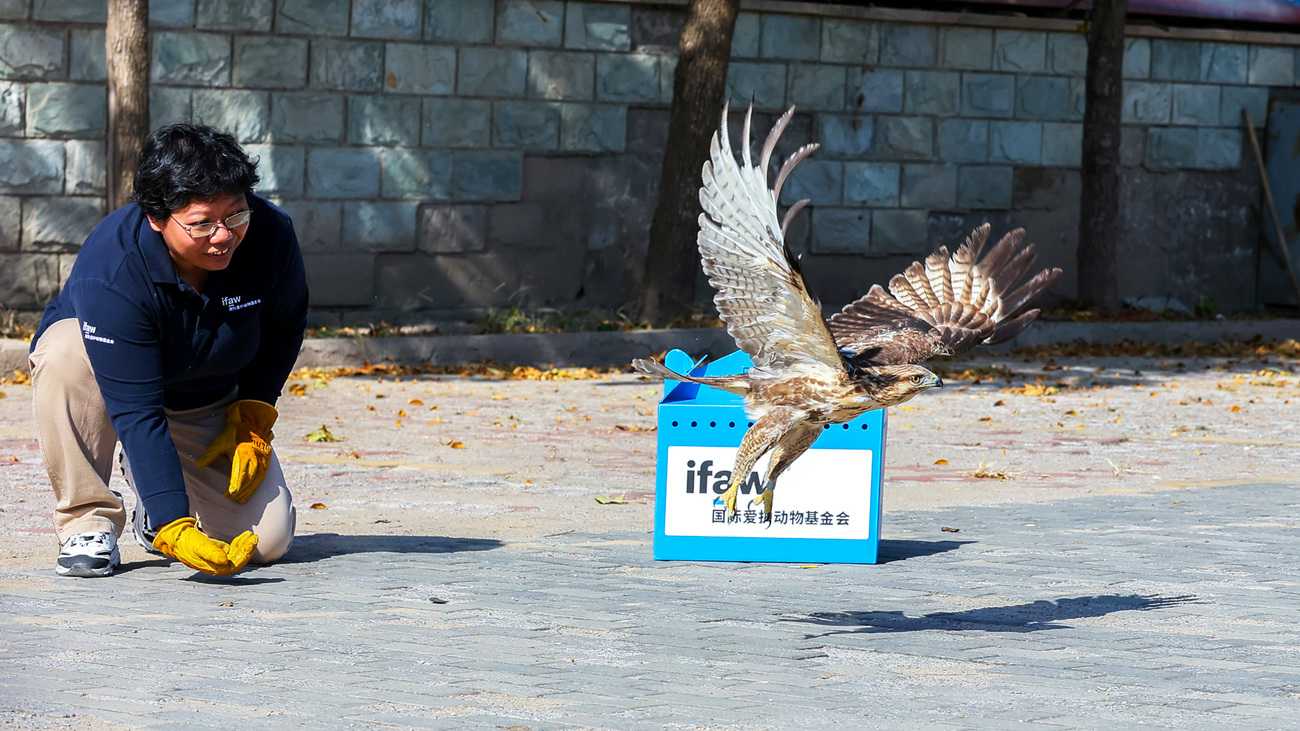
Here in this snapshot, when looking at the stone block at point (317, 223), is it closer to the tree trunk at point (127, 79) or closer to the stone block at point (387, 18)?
the stone block at point (387, 18)

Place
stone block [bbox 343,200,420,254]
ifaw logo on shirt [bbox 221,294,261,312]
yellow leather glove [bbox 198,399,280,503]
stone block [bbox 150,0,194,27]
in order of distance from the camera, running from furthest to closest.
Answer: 1. stone block [bbox 343,200,420,254]
2. stone block [bbox 150,0,194,27]
3. yellow leather glove [bbox 198,399,280,503]
4. ifaw logo on shirt [bbox 221,294,261,312]

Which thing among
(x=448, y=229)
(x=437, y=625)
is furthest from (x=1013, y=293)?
(x=448, y=229)

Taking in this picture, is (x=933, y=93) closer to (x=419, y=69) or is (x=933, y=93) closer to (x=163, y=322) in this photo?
(x=419, y=69)

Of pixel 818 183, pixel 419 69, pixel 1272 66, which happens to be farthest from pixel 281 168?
pixel 1272 66

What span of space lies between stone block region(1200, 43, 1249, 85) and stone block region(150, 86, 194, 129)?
11.4 m

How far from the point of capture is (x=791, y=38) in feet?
52.1

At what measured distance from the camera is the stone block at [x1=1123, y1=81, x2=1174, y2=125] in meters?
17.8

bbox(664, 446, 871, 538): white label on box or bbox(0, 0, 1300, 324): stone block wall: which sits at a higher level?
bbox(0, 0, 1300, 324): stone block wall

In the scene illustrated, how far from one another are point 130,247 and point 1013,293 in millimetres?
3313

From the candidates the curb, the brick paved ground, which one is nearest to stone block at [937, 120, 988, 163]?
the curb

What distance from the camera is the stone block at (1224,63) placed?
A: 18000 millimetres

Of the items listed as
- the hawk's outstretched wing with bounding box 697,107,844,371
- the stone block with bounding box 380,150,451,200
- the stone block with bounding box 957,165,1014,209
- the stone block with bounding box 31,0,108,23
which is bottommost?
the hawk's outstretched wing with bounding box 697,107,844,371

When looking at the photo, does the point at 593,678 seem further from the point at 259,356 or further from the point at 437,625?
the point at 259,356

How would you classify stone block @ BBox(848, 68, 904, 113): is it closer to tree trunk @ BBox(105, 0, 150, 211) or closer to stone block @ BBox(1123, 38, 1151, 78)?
stone block @ BBox(1123, 38, 1151, 78)
